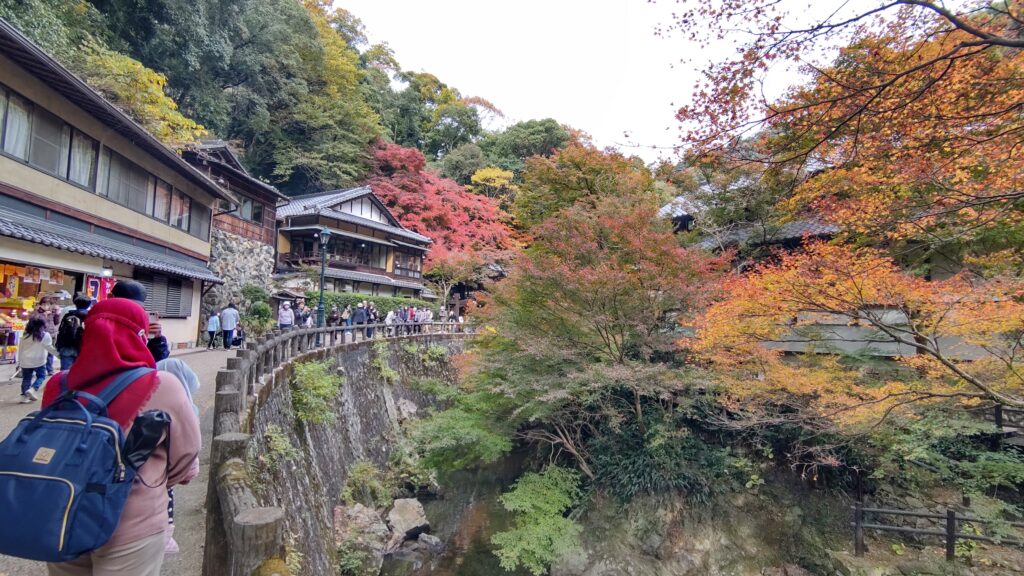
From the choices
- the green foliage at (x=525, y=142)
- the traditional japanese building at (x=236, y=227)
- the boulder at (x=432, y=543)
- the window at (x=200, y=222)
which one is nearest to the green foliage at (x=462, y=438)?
the boulder at (x=432, y=543)

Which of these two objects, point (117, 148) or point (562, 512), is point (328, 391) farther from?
point (117, 148)

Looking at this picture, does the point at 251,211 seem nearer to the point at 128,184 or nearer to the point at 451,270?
the point at 128,184

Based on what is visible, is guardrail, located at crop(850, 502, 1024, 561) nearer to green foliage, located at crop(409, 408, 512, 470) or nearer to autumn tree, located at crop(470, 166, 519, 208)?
green foliage, located at crop(409, 408, 512, 470)

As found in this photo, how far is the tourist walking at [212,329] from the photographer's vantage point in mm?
15625

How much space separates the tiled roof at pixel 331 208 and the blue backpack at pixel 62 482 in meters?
25.5

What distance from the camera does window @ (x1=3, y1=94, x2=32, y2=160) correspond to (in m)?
8.70

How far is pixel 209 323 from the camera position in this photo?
15711 mm

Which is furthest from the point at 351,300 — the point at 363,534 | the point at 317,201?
the point at 363,534

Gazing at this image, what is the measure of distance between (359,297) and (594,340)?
1726 cm

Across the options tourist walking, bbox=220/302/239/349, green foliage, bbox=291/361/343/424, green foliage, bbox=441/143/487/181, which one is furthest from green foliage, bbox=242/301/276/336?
green foliage, bbox=441/143/487/181

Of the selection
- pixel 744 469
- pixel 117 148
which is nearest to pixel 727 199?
pixel 744 469

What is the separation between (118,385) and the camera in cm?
187

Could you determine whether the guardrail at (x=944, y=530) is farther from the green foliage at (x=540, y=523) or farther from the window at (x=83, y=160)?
the window at (x=83, y=160)

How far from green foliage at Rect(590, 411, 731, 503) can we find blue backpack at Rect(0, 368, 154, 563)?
980 cm
